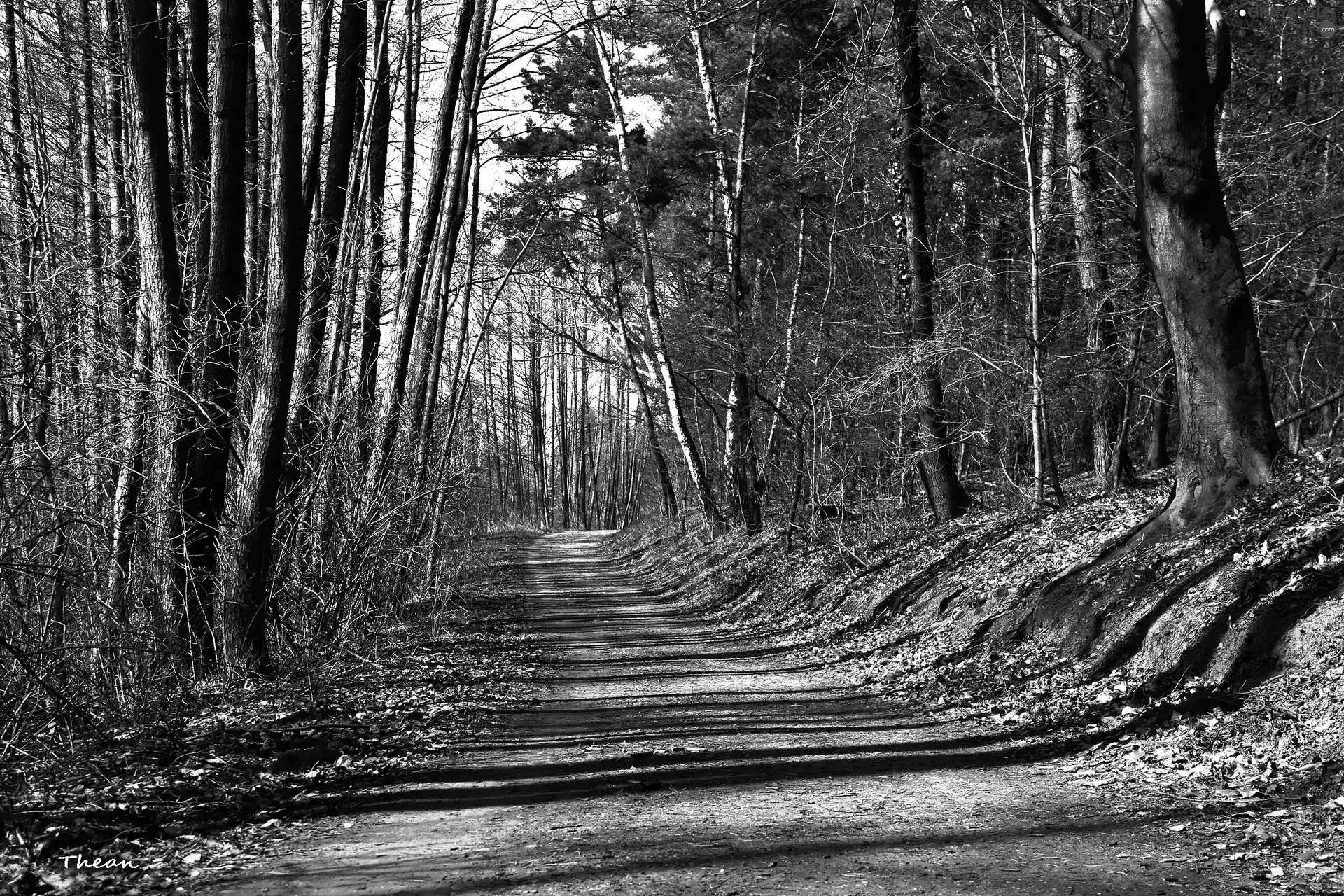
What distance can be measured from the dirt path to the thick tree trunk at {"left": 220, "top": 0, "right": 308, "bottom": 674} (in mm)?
2485

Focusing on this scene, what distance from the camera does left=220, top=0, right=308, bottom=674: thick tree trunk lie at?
845 cm

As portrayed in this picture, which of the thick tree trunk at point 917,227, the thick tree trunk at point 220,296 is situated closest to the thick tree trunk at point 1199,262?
the thick tree trunk at point 917,227

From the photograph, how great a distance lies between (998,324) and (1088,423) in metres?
5.06

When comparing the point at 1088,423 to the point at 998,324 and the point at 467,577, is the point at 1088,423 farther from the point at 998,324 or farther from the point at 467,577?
the point at 467,577

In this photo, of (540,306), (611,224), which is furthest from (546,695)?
(540,306)

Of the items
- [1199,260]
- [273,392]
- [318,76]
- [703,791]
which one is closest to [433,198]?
[318,76]

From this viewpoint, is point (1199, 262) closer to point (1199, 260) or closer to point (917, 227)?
point (1199, 260)

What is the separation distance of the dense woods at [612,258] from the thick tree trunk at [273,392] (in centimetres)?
4

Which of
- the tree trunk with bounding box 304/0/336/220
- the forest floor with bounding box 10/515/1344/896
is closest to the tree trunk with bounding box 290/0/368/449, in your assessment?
the tree trunk with bounding box 304/0/336/220

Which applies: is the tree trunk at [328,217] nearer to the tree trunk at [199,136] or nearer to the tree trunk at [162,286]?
the tree trunk at [199,136]

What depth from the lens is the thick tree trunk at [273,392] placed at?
8.45 m

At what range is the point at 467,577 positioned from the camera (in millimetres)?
20000

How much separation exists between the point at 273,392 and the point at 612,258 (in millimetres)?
17895

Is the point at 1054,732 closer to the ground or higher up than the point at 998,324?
closer to the ground
